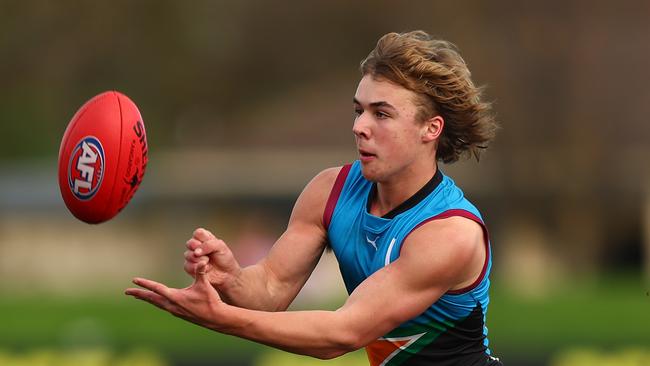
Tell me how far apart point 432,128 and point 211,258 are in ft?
4.23

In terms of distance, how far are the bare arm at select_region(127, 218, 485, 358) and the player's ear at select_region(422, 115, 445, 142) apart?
1.51 ft

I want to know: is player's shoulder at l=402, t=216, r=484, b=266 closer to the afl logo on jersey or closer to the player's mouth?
the player's mouth

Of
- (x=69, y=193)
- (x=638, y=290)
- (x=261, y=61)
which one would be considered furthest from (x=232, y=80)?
(x=69, y=193)

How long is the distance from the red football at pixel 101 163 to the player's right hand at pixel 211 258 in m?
0.91

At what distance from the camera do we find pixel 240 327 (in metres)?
5.75

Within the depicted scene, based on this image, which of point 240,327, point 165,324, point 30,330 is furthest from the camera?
→ point 165,324

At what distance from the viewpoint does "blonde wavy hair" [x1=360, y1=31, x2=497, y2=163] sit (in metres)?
6.35

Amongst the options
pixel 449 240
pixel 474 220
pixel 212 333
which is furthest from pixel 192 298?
pixel 212 333

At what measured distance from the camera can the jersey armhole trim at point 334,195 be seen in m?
6.75

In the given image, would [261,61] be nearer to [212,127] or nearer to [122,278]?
[212,127]

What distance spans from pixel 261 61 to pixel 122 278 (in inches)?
435

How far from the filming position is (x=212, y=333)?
60.6ft

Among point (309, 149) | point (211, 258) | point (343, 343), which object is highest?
point (309, 149)

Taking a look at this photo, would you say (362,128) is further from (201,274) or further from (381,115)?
(201,274)
